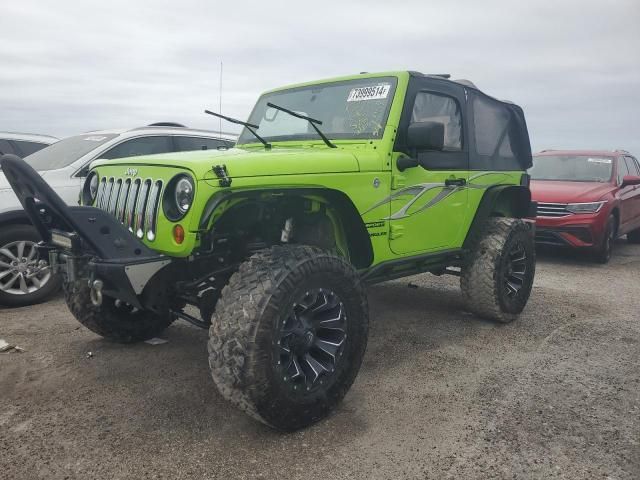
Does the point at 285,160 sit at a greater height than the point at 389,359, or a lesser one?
greater

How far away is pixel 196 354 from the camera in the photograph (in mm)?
4059

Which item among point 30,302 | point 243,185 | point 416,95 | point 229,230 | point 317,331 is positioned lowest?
point 30,302

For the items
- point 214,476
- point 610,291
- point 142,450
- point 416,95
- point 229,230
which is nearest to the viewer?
point 214,476

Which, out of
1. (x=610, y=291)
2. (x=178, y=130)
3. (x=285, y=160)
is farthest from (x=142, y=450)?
(x=610, y=291)

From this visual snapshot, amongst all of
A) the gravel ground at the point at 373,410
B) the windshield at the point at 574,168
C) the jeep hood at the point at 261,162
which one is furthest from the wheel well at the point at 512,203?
the windshield at the point at 574,168

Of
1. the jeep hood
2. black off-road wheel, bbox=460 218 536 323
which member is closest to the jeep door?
black off-road wheel, bbox=460 218 536 323

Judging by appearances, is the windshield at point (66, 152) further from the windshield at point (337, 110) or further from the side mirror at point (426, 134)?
the side mirror at point (426, 134)

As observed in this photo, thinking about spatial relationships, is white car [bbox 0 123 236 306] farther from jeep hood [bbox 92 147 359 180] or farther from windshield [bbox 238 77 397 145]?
jeep hood [bbox 92 147 359 180]

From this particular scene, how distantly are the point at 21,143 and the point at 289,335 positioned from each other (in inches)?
260

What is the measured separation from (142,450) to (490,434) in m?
1.85

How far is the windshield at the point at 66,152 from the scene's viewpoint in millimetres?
5797

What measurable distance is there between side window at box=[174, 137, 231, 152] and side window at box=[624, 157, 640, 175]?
731 centimetres

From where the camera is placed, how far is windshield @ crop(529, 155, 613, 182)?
8.76 metres

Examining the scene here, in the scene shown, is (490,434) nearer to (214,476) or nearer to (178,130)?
(214,476)
